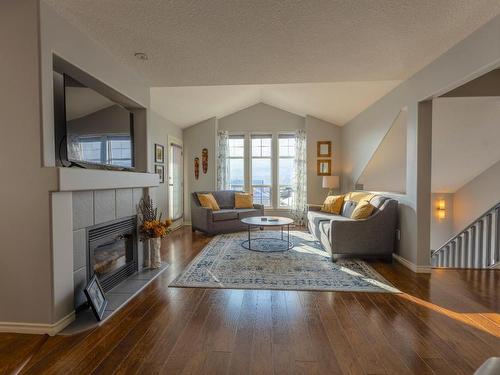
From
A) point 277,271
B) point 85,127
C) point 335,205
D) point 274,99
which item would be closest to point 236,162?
point 274,99

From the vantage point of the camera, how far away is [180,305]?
7.68 feet

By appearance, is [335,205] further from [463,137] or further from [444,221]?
[444,221]

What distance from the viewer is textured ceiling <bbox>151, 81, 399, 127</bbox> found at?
442 cm

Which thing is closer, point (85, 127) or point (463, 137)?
point (85, 127)

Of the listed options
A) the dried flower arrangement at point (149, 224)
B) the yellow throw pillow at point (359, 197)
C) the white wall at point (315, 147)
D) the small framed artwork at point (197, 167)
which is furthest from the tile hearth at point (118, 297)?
the white wall at point (315, 147)

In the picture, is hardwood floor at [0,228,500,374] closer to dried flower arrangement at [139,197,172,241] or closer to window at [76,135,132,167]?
dried flower arrangement at [139,197,172,241]

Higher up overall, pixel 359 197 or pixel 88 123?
pixel 88 123

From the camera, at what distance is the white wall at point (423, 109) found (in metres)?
2.16

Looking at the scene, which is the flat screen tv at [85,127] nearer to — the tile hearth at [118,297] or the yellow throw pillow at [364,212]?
the tile hearth at [118,297]

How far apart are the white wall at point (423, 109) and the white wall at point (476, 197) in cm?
218

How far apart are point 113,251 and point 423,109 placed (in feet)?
12.5

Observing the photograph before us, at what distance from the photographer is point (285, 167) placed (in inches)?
268

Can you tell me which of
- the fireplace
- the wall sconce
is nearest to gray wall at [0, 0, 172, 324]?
the fireplace

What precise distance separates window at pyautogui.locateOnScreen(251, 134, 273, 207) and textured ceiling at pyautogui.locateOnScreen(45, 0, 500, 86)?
3.70m
